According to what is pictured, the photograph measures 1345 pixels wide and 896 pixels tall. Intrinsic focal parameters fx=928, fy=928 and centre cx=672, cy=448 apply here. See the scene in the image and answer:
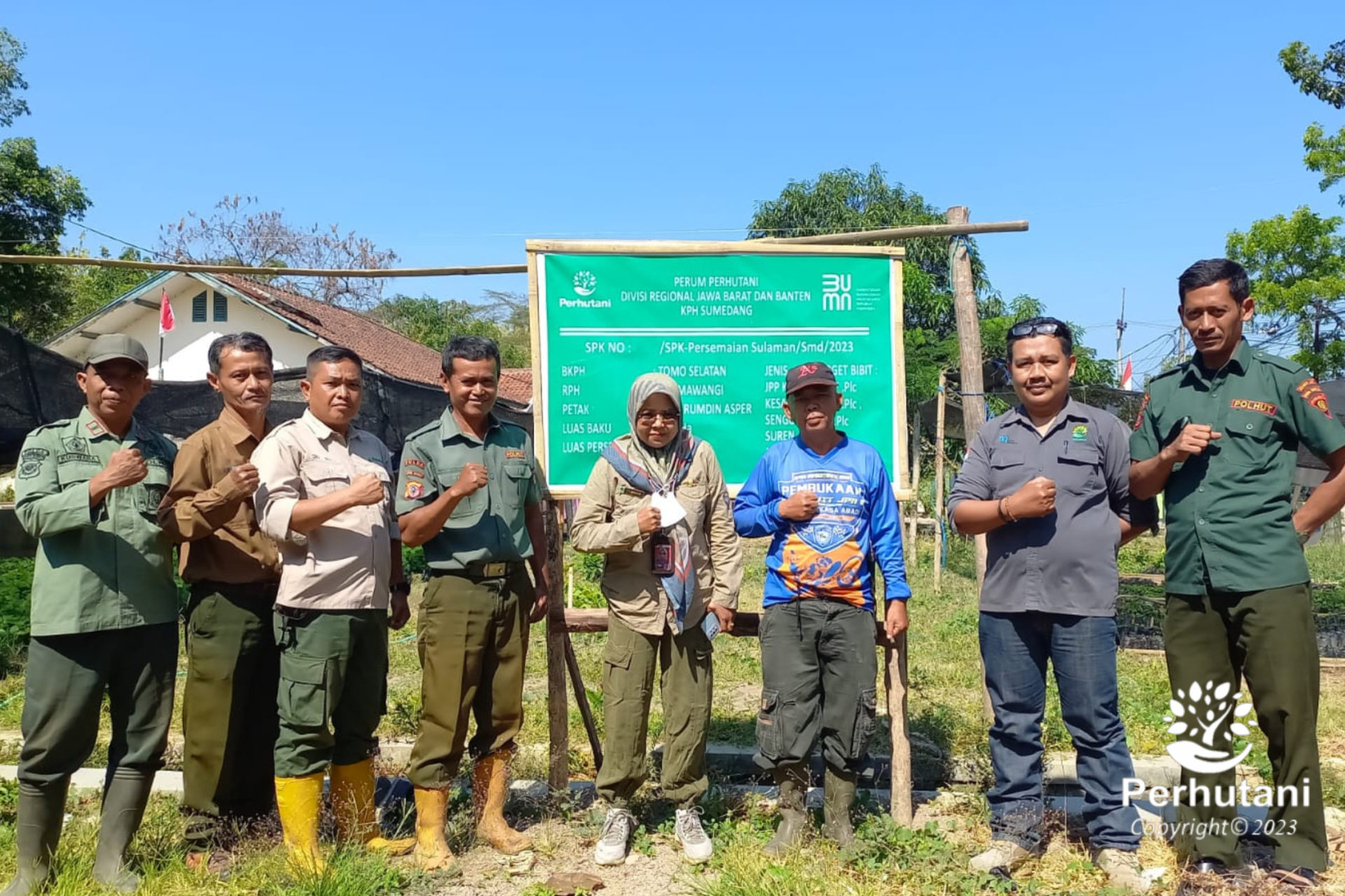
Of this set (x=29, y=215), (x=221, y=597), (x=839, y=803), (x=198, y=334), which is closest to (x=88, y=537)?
(x=221, y=597)

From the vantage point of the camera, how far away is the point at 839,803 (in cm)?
356

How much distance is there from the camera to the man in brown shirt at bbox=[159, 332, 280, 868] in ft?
10.9

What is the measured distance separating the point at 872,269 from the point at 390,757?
3.42 m

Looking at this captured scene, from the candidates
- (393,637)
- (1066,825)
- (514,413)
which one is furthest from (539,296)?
(514,413)

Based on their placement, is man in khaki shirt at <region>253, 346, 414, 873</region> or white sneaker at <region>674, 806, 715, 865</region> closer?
man in khaki shirt at <region>253, 346, 414, 873</region>

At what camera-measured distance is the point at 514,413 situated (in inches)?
548

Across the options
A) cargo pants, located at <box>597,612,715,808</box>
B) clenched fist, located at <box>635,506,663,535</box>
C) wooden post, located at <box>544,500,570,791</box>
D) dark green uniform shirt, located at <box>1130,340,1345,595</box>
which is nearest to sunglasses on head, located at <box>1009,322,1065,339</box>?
dark green uniform shirt, located at <box>1130,340,1345,595</box>

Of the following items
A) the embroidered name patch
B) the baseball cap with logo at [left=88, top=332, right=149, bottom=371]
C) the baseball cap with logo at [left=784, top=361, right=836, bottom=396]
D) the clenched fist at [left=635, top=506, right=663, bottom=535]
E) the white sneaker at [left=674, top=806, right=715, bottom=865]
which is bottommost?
the white sneaker at [left=674, top=806, right=715, bottom=865]

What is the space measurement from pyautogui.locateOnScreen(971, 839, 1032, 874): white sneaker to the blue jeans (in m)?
0.02

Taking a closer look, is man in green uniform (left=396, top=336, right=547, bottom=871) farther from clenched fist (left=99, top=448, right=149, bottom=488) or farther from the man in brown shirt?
clenched fist (left=99, top=448, right=149, bottom=488)

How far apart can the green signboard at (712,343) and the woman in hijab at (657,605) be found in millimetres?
498

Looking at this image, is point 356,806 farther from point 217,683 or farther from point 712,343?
point 712,343

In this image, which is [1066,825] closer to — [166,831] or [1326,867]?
[1326,867]

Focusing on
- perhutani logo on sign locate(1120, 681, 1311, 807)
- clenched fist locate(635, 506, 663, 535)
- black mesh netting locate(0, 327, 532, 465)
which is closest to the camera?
perhutani logo on sign locate(1120, 681, 1311, 807)
